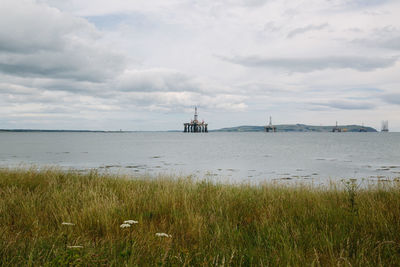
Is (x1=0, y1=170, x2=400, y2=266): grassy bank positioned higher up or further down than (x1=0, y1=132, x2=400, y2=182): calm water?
higher up

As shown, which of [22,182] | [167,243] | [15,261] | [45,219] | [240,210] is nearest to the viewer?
[15,261]

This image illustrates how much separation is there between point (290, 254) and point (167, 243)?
1739mm

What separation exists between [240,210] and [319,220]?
1779 millimetres

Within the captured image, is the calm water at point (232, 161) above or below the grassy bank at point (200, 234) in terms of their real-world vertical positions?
below

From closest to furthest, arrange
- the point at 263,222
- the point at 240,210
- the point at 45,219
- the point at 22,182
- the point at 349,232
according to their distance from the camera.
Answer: the point at 349,232
the point at 263,222
the point at 45,219
the point at 240,210
the point at 22,182

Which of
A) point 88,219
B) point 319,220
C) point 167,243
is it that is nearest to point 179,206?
point 88,219

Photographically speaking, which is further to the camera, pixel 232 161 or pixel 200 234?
pixel 232 161

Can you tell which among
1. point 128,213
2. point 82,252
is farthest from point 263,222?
point 82,252

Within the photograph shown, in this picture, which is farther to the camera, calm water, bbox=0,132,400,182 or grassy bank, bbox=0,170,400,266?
calm water, bbox=0,132,400,182

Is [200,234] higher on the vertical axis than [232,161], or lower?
higher

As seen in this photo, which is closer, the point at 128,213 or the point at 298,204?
the point at 128,213

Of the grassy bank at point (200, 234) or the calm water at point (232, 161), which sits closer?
the grassy bank at point (200, 234)

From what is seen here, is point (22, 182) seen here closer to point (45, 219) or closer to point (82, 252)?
point (45, 219)

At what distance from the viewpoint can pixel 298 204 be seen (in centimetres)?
686
